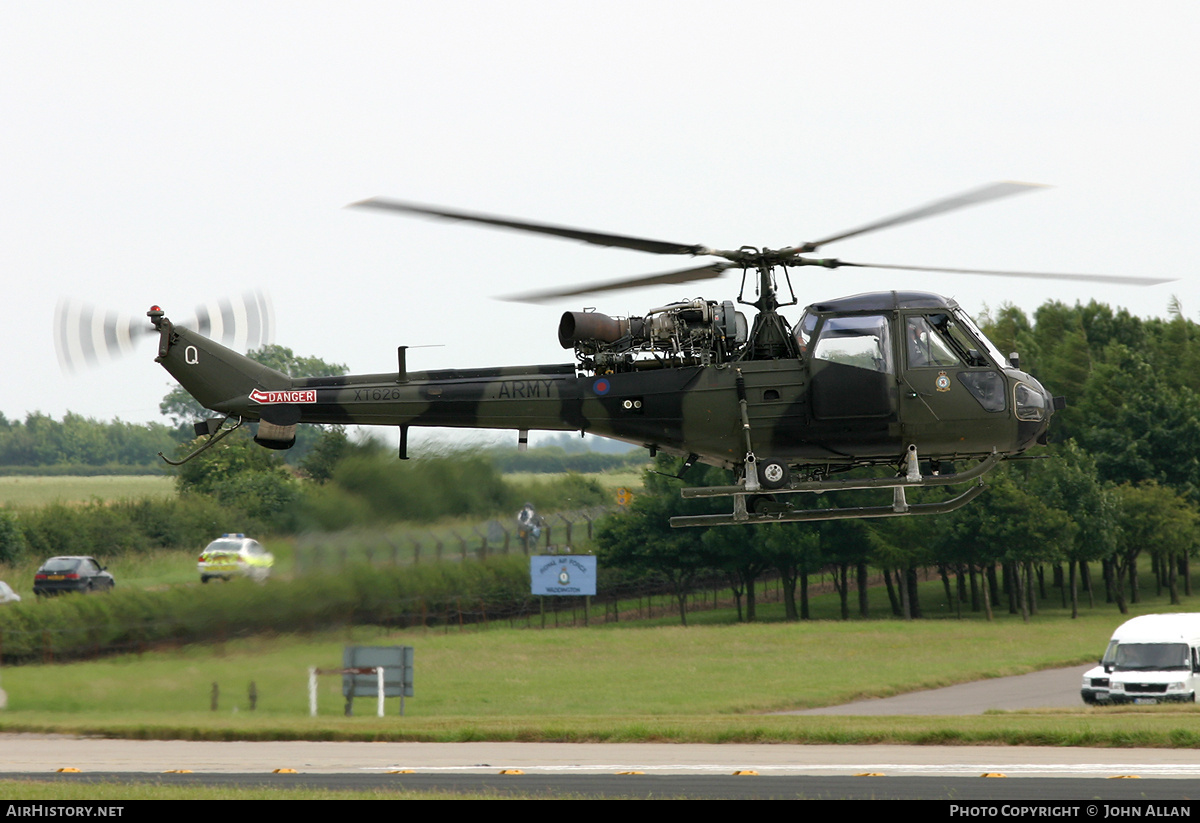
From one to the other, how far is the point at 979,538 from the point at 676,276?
46817 mm

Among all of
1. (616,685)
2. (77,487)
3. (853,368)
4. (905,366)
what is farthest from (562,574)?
(77,487)

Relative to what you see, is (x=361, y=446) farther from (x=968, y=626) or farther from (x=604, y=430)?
(x=968, y=626)

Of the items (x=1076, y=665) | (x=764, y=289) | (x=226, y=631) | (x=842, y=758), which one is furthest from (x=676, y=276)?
(x=1076, y=665)

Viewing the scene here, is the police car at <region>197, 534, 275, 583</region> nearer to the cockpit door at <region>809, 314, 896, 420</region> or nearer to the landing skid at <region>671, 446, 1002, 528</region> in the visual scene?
the landing skid at <region>671, 446, 1002, 528</region>

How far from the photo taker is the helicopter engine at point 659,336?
16.0 metres

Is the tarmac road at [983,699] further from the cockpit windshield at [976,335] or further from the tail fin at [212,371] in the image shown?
the tail fin at [212,371]

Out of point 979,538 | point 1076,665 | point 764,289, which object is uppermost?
point 764,289

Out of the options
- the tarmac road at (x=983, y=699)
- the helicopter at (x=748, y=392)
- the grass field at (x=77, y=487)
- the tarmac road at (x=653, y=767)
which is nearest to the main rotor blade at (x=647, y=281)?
the helicopter at (x=748, y=392)

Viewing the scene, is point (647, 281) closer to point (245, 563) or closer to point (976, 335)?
point (976, 335)

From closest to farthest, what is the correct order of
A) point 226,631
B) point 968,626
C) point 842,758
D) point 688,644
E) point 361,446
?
point 842,758 → point 361,446 → point 226,631 → point 688,644 → point 968,626

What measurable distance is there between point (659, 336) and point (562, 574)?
3104 centimetres

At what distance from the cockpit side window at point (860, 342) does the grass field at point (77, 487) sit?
79.4 m

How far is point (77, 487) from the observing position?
332 feet

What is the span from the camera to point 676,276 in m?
16.0
